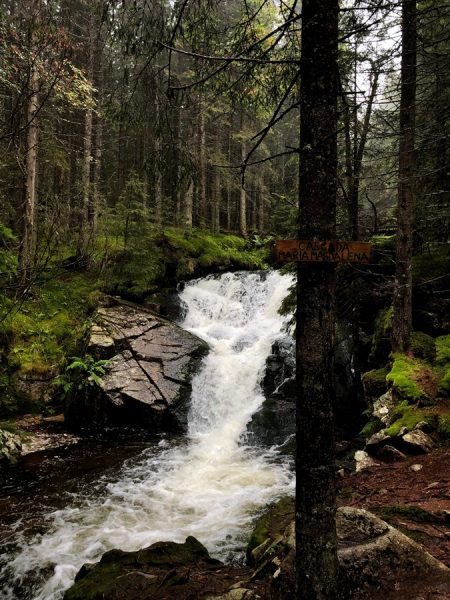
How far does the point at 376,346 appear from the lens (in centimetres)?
963

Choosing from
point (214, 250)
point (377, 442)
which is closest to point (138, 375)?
point (377, 442)

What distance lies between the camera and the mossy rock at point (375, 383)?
8453mm

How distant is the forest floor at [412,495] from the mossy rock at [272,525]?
0.78 meters

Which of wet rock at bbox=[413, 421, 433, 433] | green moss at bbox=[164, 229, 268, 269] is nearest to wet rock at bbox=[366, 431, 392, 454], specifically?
wet rock at bbox=[413, 421, 433, 433]

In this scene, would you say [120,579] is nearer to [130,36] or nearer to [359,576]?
[359,576]

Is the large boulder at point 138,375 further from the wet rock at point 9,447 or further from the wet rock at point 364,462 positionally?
the wet rock at point 364,462

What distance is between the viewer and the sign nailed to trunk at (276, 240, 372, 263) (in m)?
2.78

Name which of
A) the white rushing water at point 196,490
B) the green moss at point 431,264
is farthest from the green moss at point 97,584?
the green moss at point 431,264

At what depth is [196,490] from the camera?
7742 millimetres

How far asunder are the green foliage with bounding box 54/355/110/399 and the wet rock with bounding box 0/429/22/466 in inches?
76.7

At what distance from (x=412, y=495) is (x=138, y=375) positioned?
8.13 meters

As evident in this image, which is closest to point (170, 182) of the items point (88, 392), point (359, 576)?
point (359, 576)

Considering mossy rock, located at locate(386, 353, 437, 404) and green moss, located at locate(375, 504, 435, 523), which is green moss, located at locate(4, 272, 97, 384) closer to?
mossy rock, located at locate(386, 353, 437, 404)

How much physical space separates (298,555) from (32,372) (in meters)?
10.7
